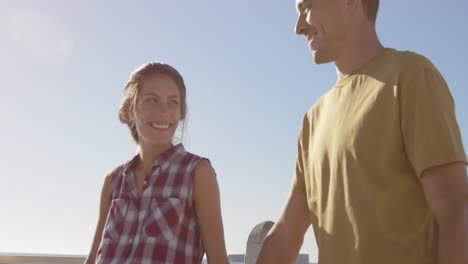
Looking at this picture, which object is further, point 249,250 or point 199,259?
point 249,250

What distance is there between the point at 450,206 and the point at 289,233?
83 cm

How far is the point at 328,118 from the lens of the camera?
207cm

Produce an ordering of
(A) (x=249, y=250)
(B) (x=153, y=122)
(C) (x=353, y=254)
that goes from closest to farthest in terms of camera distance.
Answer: (C) (x=353, y=254), (B) (x=153, y=122), (A) (x=249, y=250)

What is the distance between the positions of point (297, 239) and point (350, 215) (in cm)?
53

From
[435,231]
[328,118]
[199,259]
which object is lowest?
[199,259]

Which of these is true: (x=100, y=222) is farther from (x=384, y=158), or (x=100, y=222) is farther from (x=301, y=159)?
(x=384, y=158)

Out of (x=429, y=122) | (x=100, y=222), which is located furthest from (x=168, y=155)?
(x=429, y=122)

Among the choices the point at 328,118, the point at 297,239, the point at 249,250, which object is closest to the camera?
the point at 328,118

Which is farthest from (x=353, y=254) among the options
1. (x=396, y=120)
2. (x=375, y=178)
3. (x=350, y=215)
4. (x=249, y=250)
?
(x=249, y=250)

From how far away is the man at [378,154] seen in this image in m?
1.63

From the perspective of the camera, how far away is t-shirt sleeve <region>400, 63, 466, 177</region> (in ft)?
5.37

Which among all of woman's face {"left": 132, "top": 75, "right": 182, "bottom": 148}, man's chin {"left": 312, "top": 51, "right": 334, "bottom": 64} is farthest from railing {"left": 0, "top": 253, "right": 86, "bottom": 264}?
man's chin {"left": 312, "top": 51, "right": 334, "bottom": 64}

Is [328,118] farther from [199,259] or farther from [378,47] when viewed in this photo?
[199,259]

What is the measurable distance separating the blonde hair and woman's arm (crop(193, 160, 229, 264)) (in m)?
0.41
